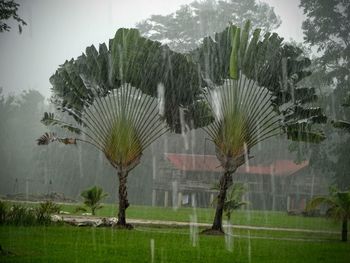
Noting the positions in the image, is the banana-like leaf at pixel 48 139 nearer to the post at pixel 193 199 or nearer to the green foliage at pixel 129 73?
the green foliage at pixel 129 73

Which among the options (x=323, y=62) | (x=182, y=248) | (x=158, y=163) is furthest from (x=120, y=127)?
(x=158, y=163)

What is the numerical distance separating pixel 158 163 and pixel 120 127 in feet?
79.6

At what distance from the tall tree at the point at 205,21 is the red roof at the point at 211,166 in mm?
16046

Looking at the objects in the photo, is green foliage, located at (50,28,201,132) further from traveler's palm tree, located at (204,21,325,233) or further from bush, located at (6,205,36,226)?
bush, located at (6,205,36,226)

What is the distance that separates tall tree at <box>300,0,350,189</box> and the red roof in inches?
237

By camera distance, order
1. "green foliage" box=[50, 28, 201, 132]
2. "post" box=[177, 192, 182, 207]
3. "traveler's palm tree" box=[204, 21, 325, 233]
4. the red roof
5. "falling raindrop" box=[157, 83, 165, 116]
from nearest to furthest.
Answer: "traveler's palm tree" box=[204, 21, 325, 233] → "green foliage" box=[50, 28, 201, 132] → "falling raindrop" box=[157, 83, 165, 116] → "post" box=[177, 192, 182, 207] → the red roof

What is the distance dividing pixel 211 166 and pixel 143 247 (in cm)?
2806

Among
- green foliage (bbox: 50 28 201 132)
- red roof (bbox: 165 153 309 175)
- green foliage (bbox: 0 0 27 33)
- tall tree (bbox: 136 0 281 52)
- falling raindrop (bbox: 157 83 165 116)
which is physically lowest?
red roof (bbox: 165 153 309 175)

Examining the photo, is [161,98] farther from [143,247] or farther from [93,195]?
[143,247]

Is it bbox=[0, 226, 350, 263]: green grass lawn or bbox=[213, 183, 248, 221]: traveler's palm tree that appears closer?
bbox=[0, 226, 350, 263]: green grass lawn

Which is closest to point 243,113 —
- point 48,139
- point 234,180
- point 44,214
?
point 48,139

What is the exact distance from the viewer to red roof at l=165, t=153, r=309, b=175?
38.5 metres

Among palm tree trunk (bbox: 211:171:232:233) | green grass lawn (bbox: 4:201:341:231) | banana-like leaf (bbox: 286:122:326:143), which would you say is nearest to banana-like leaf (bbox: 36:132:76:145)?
palm tree trunk (bbox: 211:171:232:233)

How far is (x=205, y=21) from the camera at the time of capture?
5156 centimetres
